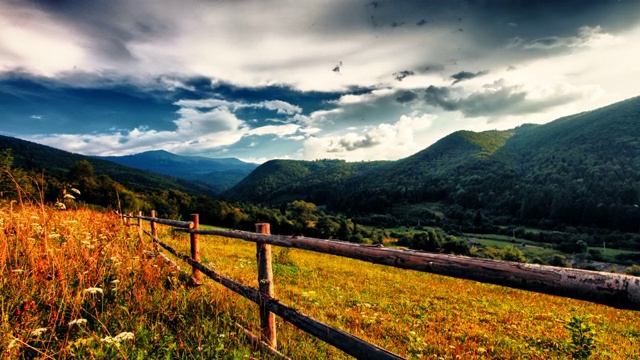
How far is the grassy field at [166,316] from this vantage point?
325 cm

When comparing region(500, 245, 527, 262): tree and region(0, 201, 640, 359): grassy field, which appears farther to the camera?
region(500, 245, 527, 262): tree

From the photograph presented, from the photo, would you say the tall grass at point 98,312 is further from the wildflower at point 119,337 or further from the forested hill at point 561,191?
the forested hill at point 561,191

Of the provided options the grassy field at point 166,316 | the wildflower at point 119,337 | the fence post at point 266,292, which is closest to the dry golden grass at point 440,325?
the grassy field at point 166,316

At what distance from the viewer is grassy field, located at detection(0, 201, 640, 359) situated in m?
3.25

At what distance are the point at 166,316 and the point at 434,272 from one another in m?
3.48

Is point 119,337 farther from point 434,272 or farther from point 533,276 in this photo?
point 533,276

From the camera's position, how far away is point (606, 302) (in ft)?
5.45

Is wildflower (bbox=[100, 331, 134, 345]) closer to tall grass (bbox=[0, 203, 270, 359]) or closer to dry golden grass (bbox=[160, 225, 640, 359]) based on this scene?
tall grass (bbox=[0, 203, 270, 359])

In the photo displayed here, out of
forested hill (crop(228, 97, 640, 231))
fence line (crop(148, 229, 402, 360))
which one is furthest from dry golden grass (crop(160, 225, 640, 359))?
forested hill (crop(228, 97, 640, 231))

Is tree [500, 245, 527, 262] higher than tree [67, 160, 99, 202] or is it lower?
lower

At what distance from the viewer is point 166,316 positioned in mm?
4121

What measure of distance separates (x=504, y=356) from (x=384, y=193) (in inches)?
7580

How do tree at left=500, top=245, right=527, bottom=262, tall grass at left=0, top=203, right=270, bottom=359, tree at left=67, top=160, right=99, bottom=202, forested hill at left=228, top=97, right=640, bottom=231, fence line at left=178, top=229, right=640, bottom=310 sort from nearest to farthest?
fence line at left=178, top=229, right=640, bottom=310, tall grass at left=0, top=203, right=270, bottom=359, tree at left=67, top=160, right=99, bottom=202, tree at left=500, top=245, right=527, bottom=262, forested hill at left=228, top=97, right=640, bottom=231

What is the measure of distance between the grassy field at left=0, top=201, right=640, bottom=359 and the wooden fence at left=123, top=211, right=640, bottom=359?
53 cm
